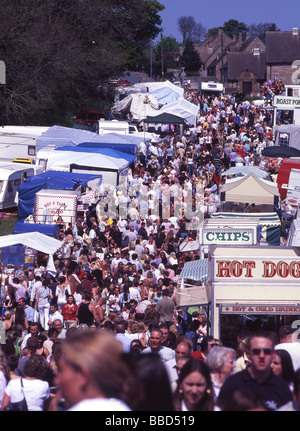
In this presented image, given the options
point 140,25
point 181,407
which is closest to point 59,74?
point 140,25

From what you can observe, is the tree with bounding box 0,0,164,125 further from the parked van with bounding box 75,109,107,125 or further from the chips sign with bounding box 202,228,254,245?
the chips sign with bounding box 202,228,254,245

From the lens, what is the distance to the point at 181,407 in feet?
14.7

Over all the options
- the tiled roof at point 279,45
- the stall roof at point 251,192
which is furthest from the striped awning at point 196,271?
the tiled roof at point 279,45

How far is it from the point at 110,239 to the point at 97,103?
113 feet

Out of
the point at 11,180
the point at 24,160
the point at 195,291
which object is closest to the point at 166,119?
the point at 24,160

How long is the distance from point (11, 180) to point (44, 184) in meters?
3.29

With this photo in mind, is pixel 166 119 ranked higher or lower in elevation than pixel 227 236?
higher

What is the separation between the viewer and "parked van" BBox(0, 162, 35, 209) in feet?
89.8

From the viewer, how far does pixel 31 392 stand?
5.82 meters

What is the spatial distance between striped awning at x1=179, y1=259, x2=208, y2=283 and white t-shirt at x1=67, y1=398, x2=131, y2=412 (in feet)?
29.9

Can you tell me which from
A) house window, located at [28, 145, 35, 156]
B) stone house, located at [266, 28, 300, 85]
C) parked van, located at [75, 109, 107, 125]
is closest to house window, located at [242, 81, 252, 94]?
stone house, located at [266, 28, 300, 85]

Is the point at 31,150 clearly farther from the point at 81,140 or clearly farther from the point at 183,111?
the point at 183,111

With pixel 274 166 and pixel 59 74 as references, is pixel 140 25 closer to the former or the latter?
pixel 59 74

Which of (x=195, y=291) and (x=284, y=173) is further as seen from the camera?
(x=284, y=173)
